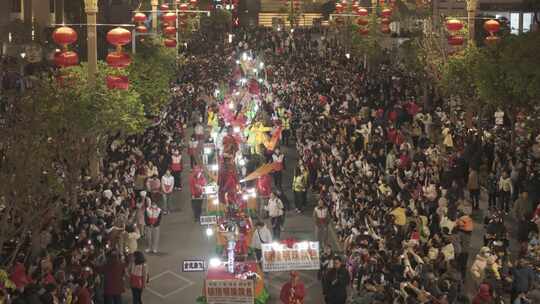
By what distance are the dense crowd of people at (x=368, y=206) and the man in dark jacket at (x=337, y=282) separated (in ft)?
0.06

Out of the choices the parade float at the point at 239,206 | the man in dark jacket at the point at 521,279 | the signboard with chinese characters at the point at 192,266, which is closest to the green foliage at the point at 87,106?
Answer: the parade float at the point at 239,206

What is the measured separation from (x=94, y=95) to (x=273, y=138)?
6.75m

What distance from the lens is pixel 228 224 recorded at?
1753cm

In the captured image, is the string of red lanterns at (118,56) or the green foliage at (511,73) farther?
the green foliage at (511,73)

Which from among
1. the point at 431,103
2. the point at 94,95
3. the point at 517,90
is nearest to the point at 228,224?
the point at 94,95

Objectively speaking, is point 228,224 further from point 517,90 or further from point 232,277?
point 517,90

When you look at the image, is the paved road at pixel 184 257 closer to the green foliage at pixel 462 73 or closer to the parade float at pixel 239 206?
the parade float at pixel 239 206

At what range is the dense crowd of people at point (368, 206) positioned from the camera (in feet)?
46.2

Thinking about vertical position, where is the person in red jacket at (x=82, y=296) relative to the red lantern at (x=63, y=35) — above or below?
below

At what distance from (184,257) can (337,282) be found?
5.38 m

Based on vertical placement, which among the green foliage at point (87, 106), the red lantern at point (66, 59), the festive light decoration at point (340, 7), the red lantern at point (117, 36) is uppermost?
the festive light decoration at point (340, 7)

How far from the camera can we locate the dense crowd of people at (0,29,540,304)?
14086 millimetres

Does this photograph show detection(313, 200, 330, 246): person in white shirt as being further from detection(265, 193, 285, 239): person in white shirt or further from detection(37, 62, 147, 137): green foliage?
detection(37, 62, 147, 137): green foliage

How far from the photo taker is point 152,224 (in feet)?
61.6
